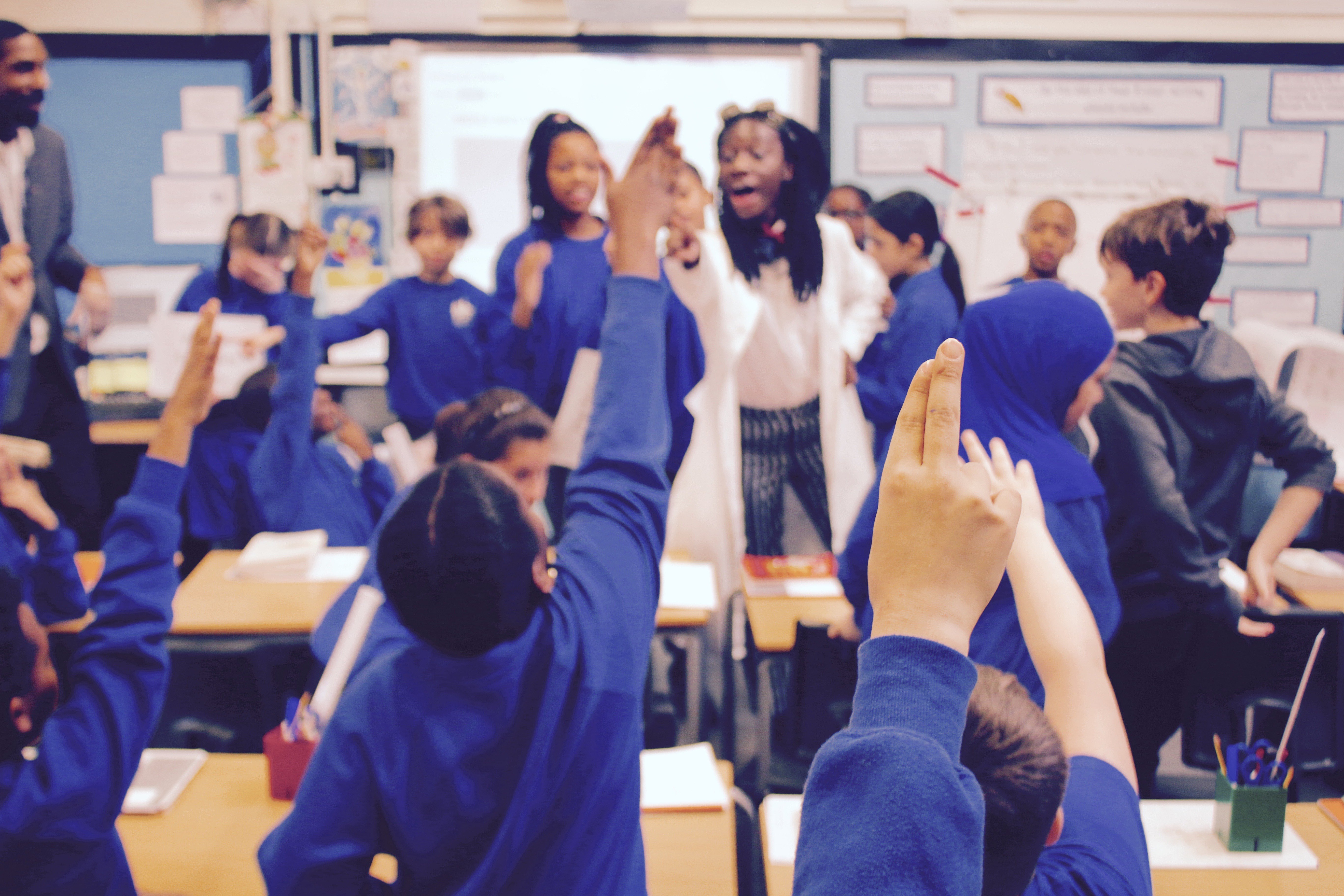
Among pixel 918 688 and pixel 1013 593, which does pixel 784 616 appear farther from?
pixel 918 688

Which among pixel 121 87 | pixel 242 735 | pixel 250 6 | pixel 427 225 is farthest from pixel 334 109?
pixel 242 735

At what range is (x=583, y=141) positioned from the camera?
2699 mm

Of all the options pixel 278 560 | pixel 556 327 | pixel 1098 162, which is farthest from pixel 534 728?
pixel 1098 162

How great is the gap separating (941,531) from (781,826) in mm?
979

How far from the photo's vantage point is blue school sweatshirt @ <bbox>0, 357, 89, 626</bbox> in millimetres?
1756

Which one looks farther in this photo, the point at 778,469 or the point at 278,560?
the point at 778,469

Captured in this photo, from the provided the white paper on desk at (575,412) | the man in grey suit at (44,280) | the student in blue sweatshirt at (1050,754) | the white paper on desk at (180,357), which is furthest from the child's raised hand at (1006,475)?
the man in grey suit at (44,280)

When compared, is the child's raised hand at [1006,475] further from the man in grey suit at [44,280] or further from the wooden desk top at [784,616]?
the man in grey suit at [44,280]

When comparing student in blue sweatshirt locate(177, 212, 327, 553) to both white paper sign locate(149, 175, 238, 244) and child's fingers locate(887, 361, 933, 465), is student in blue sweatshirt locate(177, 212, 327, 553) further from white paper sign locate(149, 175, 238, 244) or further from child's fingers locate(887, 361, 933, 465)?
child's fingers locate(887, 361, 933, 465)

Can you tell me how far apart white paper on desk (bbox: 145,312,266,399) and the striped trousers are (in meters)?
1.82

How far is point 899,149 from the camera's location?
13.6 ft

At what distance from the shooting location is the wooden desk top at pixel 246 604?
209cm

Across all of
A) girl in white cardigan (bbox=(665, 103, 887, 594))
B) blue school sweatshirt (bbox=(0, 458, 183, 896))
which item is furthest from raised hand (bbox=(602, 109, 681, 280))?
girl in white cardigan (bbox=(665, 103, 887, 594))

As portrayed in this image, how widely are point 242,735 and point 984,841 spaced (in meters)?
1.78
